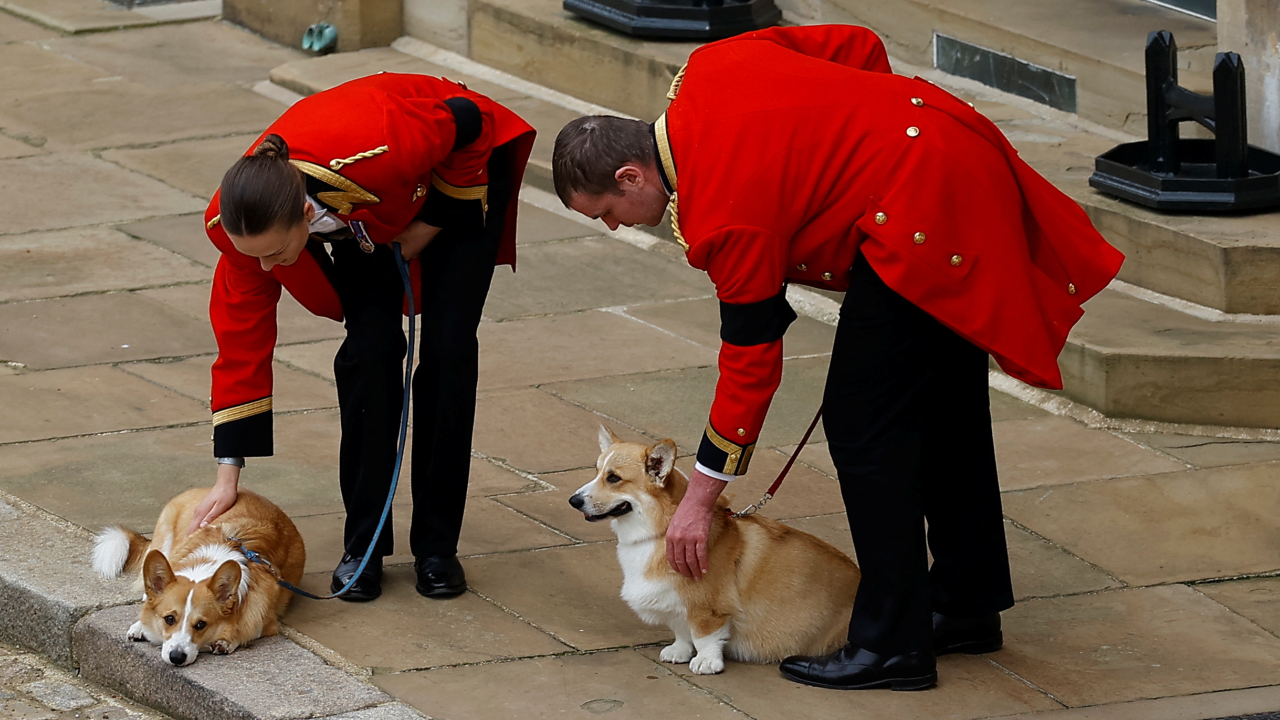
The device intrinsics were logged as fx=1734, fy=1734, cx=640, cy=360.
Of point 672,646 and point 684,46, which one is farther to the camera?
point 684,46

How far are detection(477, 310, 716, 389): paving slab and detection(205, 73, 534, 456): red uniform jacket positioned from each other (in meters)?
2.08

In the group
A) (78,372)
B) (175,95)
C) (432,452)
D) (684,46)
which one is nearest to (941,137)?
(432,452)

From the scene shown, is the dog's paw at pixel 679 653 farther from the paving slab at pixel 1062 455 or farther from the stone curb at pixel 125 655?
the paving slab at pixel 1062 455

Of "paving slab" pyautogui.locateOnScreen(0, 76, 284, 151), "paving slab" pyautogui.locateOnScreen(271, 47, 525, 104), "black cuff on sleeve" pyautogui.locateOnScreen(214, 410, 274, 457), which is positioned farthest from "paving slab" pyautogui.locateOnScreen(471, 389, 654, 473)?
"paving slab" pyautogui.locateOnScreen(0, 76, 284, 151)

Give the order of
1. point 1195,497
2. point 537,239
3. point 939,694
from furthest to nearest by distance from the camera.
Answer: point 537,239 → point 1195,497 → point 939,694

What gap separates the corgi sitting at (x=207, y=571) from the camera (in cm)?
439

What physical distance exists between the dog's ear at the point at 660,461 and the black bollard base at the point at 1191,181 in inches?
131

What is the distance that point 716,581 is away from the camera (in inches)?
176

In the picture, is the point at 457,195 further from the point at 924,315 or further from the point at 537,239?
the point at 537,239

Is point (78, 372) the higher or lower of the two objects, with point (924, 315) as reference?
lower

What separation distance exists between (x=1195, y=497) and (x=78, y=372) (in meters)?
4.15

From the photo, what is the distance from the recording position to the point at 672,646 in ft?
15.0

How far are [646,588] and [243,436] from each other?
116cm

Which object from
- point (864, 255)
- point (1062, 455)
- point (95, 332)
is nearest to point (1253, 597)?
point (1062, 455)
